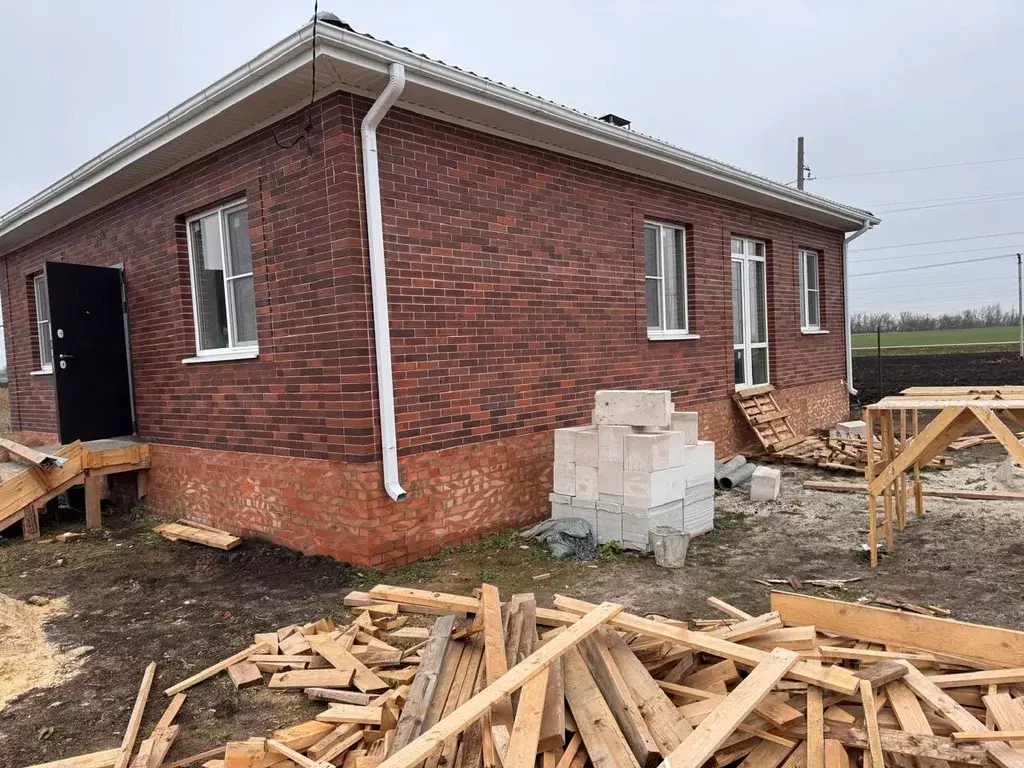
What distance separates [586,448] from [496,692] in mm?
3698

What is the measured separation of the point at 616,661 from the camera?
10.9ft

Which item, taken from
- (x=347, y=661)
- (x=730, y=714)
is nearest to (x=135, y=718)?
(x=347, y=661)

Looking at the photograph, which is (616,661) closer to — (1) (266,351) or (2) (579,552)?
(2) (579,552)

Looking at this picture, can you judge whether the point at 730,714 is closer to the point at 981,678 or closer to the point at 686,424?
the point at 981,678

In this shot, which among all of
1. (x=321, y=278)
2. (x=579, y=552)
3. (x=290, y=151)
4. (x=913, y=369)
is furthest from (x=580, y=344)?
(x=913, y=369)

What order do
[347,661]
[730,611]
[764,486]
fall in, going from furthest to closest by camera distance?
[764,486] → [730,611] → [347,661]

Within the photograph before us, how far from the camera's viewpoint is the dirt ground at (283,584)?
367 cm

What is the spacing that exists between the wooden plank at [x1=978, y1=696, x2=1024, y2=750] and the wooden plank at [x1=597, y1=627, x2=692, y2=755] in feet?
3.93

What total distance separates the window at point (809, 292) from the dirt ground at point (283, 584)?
5321 millimetres

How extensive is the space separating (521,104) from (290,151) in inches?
80.6

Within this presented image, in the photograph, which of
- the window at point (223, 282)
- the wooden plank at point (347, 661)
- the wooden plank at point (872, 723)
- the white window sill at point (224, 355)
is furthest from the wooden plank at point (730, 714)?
the window at point (223, 282)

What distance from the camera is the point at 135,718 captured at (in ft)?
11.5

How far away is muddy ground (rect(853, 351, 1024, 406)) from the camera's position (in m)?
19.1

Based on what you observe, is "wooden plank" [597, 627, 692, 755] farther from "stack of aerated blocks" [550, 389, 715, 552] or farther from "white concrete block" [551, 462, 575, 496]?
"white concrete block" [551, 462, 575, 496]
